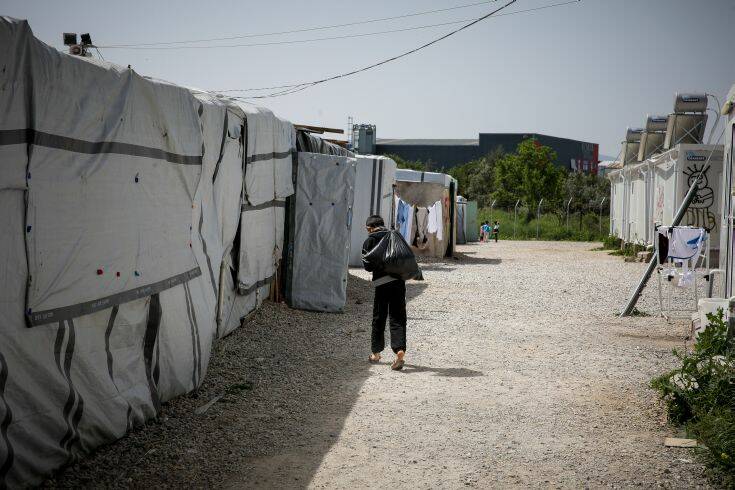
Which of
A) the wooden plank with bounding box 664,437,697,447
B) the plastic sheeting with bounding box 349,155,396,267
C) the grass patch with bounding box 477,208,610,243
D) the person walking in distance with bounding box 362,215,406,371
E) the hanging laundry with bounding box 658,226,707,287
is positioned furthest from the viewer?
the grass patch with bounding box 477,208,610,243

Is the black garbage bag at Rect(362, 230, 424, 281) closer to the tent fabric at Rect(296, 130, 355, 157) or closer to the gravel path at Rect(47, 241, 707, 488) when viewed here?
the gravel path at Rect(47, 241, 707, 488)

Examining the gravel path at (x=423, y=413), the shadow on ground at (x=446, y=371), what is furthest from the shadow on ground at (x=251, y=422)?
the shadow on ground at (x=446, y=371)

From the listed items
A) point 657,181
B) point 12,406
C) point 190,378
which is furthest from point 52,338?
point 657,181

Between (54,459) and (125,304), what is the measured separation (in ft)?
4.05

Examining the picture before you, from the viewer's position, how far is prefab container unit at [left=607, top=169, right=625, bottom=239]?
28.9 m

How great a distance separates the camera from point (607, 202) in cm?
5162

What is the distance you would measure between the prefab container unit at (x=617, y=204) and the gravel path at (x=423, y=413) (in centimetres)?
1963

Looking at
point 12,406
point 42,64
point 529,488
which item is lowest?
point 529,488

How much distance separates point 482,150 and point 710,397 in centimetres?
7589

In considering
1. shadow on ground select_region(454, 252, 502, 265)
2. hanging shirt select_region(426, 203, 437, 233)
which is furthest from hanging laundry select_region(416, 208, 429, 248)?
shadow on ground select_region(454, 252, 502, 265)

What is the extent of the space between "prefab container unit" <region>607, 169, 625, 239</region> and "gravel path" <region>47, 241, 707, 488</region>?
1963 cm

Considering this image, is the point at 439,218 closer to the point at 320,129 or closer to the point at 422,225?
the point at 422,225

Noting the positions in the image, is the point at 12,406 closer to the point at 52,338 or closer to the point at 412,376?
the point at 52,338

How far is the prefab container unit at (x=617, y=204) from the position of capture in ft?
94.7
